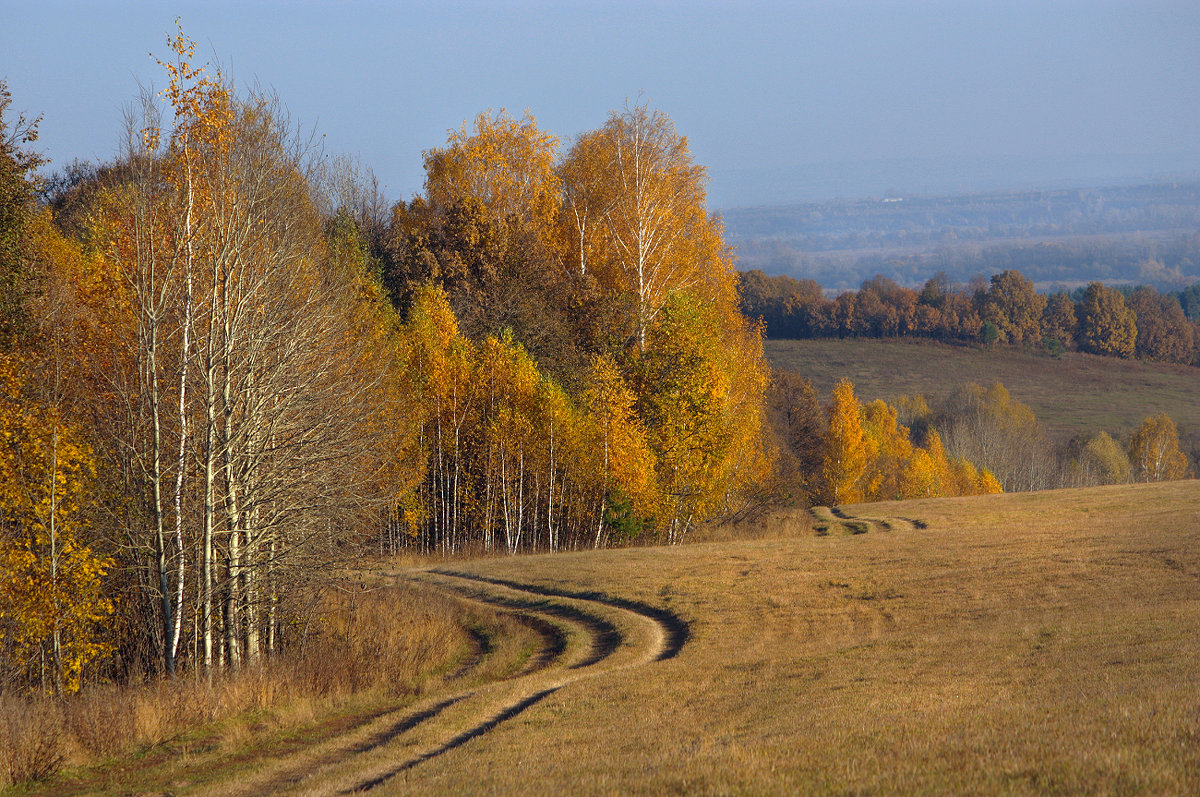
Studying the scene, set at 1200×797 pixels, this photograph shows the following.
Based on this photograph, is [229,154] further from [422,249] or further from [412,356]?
[422,249]

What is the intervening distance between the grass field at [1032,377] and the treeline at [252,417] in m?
80.0

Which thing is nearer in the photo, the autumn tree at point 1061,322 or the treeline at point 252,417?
the treeline at point 252,417

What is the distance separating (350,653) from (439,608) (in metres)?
5.31

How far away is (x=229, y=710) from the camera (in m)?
15.7

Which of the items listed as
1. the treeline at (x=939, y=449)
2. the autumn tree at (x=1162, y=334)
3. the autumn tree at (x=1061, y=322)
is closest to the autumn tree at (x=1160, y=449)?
the treeline at (x=939, y=449)

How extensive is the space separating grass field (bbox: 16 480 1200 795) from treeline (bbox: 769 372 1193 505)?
29.2 metres

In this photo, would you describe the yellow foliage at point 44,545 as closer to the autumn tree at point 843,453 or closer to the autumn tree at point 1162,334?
the autumn tree at point 843,453

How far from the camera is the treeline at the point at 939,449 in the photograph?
74.6 meters

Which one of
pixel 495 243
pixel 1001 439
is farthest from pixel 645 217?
pixel 1001 439

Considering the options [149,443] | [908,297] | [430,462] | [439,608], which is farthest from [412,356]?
[908,297]

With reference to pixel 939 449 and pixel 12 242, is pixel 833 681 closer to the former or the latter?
pixel 12 242

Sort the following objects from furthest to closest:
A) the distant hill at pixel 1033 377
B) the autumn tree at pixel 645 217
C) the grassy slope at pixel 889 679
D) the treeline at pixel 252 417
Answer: the distant hill at pixel 1033 377 < the autumn tree at pixel 645 217 < the treeline at pixel 252 417 < the grassy slope at pixel 889 679

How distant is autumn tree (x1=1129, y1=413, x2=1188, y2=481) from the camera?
10500 centimetres

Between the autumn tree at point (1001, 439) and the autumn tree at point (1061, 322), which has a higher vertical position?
the autumn tree at point (1061, 322)
